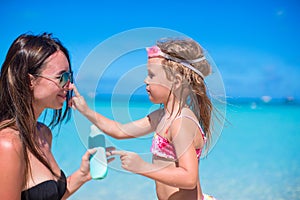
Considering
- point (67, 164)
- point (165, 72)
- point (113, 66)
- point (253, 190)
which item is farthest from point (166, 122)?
point (67, 164)

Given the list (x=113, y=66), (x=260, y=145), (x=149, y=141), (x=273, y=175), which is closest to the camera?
(x=113, y=66)

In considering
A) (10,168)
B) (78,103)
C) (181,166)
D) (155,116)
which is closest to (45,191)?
(10,168)

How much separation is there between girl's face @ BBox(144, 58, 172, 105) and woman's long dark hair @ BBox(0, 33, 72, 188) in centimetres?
52

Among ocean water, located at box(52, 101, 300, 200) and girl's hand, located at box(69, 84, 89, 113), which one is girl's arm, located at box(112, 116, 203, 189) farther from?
girl's hand, located at box(69, 84, 89, 113)

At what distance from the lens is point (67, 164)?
720cm

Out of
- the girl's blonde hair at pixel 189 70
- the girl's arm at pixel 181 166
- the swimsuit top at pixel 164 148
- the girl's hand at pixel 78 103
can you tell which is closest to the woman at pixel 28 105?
the girl's hand at pixel 78 103

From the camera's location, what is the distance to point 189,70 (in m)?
2.13

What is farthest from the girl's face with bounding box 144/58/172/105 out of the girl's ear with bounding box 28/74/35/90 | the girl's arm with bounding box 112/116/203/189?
the girl's ear with bounding box 28/74/35/90

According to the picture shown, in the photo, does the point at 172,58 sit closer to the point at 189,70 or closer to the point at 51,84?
the point at 189,70

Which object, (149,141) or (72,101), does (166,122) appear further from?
(72,101)

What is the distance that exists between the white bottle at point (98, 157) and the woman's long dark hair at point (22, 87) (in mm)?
248

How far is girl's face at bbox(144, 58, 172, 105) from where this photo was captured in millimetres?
2047

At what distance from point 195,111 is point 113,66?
58 centimetres

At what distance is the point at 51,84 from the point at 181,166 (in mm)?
751
